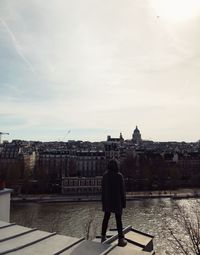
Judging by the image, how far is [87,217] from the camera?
23.3 meters

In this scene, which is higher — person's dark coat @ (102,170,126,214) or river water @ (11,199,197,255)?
person's dark coat @ (102,170,126,214)

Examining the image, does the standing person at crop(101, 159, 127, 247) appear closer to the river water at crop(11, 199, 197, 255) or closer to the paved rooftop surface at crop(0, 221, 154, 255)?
the paved rooftop surface at crop(0, 221, 154, 255)

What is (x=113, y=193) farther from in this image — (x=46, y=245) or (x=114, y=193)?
(x=46, y=245)

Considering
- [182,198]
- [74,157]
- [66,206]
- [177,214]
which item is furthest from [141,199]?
[74,157]

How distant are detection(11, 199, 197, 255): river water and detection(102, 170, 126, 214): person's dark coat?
10.2 m

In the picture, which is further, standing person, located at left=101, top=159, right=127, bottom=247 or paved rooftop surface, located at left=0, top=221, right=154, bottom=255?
standing person, located at left=101, top=159, right=127, bottom=247

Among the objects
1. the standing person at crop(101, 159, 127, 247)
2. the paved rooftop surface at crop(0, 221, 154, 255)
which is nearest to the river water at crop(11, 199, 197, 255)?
the standing person at crop(101, 159, 127, 247)

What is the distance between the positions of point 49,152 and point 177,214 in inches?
1210

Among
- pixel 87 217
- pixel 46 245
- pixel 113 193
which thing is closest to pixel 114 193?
pixel 113 193

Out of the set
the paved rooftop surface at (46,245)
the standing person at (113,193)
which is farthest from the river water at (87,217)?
the paved rooftop surface at (46,245)

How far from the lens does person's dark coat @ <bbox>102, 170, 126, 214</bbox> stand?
494 centimetres

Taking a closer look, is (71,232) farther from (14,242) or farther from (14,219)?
(14,242)

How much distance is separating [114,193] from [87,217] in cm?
1895

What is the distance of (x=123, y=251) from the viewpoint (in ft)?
14.3
